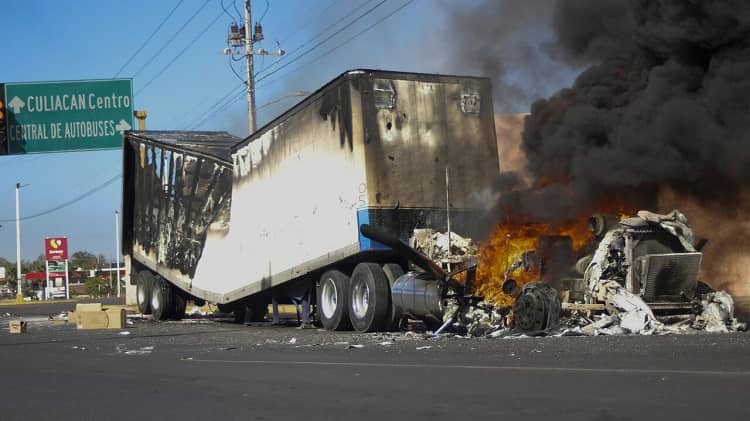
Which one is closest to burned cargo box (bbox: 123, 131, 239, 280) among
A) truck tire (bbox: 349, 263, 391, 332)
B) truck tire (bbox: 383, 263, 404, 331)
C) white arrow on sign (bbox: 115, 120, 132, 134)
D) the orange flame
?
white arrow on sign (bbox: 115, 120, 132, 134)

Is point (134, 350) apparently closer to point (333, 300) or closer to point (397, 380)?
point (333, 300)

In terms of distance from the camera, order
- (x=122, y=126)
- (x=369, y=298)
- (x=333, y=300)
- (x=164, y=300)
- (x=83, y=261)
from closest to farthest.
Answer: (x=369, y=298), (x=333, y=300), (x=164, y=300), (x=122, y=126), (x=83, y=261)

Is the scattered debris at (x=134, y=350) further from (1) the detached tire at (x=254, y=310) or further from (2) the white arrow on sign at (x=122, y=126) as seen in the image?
(2) the white arrow on sign at (x=122, y=126)

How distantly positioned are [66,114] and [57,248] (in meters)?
48.4

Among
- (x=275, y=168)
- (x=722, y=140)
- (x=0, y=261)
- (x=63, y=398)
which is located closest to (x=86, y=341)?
(x=275, y=168)

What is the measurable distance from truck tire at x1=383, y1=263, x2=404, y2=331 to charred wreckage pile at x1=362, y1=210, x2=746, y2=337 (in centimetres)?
130

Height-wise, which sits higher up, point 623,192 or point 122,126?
point 122,126

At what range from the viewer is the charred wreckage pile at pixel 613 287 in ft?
44.3

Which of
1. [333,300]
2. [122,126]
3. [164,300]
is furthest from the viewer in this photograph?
[122,126]

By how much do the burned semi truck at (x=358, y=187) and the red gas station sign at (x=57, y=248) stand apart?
54.3 m

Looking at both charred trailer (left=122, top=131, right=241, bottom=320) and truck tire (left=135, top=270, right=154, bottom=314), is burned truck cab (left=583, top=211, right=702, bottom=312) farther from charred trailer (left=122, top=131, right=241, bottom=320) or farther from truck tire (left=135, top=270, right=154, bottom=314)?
truck tire (left=135, top=270, right=154, bottom=314)

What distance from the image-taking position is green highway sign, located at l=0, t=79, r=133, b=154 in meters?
27.1

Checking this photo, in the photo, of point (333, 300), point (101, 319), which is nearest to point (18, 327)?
point (101, 319)

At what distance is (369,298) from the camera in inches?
672
